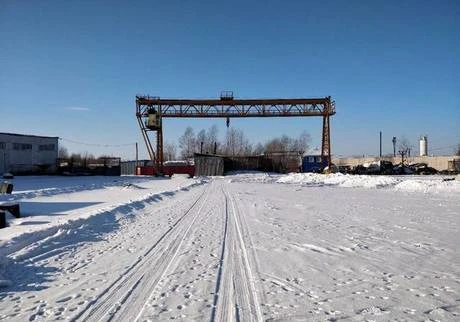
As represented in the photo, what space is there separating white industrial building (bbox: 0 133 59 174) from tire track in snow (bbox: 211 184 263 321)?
5460 cm

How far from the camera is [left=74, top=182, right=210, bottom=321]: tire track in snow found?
455 cm

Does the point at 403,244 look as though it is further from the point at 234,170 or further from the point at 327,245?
the point at 234,170

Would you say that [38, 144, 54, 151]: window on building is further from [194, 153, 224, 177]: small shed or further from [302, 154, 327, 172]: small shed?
[302, 154, 327, 172]: small shed

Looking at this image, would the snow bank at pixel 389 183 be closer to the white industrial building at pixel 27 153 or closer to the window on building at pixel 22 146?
the white industrial building at pixel 27 153

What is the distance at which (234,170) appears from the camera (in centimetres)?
6494

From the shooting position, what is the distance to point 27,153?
58.6m

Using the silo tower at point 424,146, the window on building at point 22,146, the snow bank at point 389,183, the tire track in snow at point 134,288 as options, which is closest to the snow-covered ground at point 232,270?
the tire track in snow at point 134,288

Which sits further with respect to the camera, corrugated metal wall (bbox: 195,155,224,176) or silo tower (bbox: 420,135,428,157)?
silo tower (bbox: 420,135,428,157)

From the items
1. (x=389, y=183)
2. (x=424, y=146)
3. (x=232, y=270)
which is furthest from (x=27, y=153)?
(x=424, y=146)

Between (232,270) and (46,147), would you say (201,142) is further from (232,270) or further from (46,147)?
(232,270)

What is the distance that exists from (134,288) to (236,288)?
4.42ft

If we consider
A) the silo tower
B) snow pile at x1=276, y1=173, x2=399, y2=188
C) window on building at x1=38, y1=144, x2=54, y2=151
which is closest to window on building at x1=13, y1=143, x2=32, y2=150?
window on building at x1=38, y1=144, x2=54, y2=151

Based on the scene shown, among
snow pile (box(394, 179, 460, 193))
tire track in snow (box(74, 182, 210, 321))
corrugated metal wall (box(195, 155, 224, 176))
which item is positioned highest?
corrugated metal wall (box(195, 155, 224, 176))

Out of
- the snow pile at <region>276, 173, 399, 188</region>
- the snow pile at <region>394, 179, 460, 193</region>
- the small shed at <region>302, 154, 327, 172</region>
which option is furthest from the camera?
the small shed at <region>302, 154, 327, 172</region>
